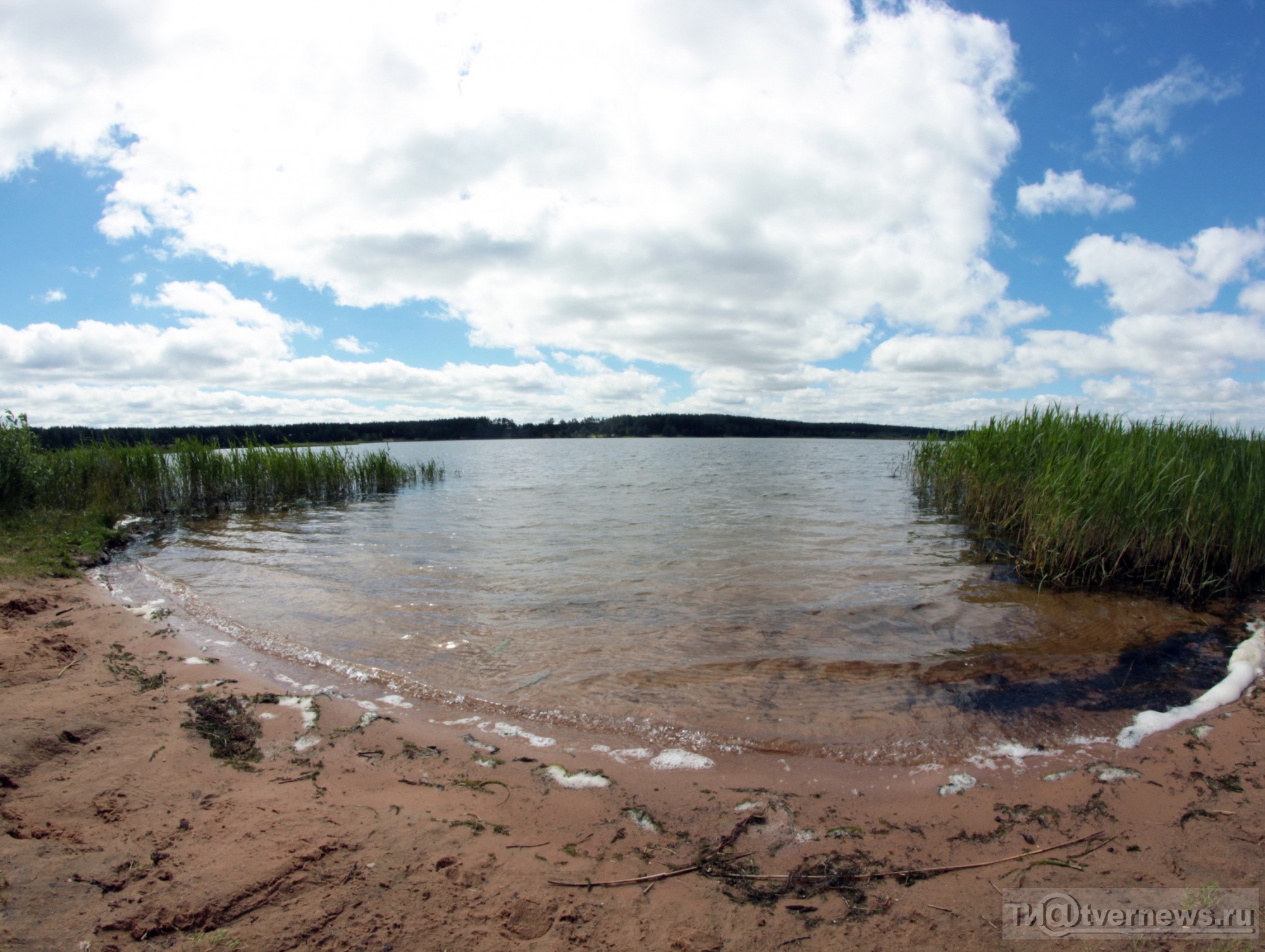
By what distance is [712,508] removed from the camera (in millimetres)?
17250

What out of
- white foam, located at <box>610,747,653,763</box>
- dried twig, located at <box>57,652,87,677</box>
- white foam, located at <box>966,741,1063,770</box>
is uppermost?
dried twig, located at <box>57,652,87,677</box>

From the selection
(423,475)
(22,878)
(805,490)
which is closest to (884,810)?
(22,878)

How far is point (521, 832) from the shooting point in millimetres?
2965

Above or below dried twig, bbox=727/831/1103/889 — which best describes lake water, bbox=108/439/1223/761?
below

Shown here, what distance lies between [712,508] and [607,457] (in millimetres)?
36742

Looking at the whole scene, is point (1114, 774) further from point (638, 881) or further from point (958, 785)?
point (638, 881)

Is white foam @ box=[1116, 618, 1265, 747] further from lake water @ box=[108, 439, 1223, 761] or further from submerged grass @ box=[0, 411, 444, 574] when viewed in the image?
submerged grass @ box=[0, 411, 444, 574]

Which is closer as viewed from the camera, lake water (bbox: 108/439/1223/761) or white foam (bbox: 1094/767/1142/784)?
white foam (bbox: 1094/767/1142/784)

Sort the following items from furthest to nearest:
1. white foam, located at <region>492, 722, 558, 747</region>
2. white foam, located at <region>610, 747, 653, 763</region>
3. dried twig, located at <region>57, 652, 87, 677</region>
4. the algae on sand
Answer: dried twig, located at <region>57, 652, 87, 677</region>, white foam, located at <region>492, 722, 558, 747</region>, white foam, located at <region>610, 747, 653, 763</region>, the algae on sand

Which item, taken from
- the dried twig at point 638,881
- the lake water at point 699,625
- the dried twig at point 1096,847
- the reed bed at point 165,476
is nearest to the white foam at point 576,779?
the lake water at point 699,625

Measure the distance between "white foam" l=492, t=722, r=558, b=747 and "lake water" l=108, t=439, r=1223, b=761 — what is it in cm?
30

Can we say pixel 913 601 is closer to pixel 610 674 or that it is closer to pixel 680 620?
pixel 680 620

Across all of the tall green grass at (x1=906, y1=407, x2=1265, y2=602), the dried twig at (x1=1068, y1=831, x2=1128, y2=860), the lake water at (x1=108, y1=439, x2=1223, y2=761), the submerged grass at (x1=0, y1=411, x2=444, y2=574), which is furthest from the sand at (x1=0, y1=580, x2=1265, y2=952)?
the submerged grass at (x1=0, y1=411, x2=444, y2=574)

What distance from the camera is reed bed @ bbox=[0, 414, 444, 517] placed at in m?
11.9
